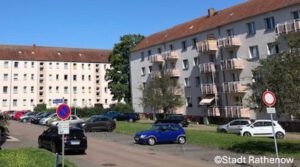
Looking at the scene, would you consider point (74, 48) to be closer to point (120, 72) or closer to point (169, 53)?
point (120, 72)

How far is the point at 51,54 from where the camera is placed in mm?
87438

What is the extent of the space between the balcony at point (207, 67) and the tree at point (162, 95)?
4.49 meters

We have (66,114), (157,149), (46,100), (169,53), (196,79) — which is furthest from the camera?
(46,100)

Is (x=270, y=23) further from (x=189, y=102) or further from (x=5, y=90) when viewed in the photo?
(x=5, y=90)

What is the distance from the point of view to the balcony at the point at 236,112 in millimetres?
38875

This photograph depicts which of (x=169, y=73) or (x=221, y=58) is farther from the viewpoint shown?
(x=169, y=73)

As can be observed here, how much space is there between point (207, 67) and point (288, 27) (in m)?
12.6

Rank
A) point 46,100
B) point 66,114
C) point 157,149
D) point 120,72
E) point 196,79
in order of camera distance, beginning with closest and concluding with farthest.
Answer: point 66,114 < point 157,149 < point 196,79 < point 120,72 < point 46,100

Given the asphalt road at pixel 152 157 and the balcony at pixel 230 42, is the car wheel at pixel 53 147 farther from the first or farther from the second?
the balcony at pixel 230 42

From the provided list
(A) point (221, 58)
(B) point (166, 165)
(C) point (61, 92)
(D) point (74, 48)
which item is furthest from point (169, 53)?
(D) point (74, 48)

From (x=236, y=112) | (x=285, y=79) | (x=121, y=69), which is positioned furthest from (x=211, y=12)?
(x=285, y=79)

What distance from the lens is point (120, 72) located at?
67.0 meters

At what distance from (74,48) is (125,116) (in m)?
50.7

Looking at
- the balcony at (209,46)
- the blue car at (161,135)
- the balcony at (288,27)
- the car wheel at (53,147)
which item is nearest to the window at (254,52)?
the balcony at (288,27)
